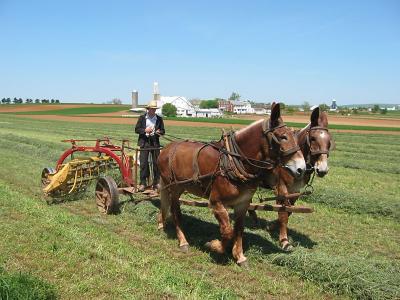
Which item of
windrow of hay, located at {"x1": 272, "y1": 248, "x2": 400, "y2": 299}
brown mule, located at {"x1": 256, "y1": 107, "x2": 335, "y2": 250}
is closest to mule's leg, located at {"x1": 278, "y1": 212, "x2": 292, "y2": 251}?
brown mule, located at {"x1": 256, "y1": 107, "x2": 335, "y2": 250}

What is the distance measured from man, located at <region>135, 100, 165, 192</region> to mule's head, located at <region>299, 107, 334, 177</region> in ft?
10.4

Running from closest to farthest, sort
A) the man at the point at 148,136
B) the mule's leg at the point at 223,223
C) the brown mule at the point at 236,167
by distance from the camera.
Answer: the brown mule at the point at 236,167
the mule's leg at the point at 223,223
the man at the point at 148,136

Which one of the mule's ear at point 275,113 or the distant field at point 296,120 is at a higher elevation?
the mule's ear at point 275,113

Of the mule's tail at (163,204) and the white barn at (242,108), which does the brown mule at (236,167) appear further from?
the white barn at (242,108)

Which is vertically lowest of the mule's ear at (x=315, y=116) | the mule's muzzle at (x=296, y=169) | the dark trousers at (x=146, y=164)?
the dark trousers at (x=146, y=164)

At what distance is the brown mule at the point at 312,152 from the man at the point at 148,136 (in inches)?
117

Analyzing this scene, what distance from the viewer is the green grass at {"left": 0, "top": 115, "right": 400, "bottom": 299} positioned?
A: 4773 millimetres

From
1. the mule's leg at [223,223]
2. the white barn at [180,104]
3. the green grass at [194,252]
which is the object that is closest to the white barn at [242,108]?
the white barn at [180,104]

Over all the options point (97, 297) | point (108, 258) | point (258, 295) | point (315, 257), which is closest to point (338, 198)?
point (315, 257)

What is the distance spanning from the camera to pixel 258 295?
4.79 m

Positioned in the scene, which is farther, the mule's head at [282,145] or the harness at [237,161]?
the harness at [237,161]

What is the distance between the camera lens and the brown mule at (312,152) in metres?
6.05

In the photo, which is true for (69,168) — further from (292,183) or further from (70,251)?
(292,183)

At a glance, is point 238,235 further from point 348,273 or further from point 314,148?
point 314,148
